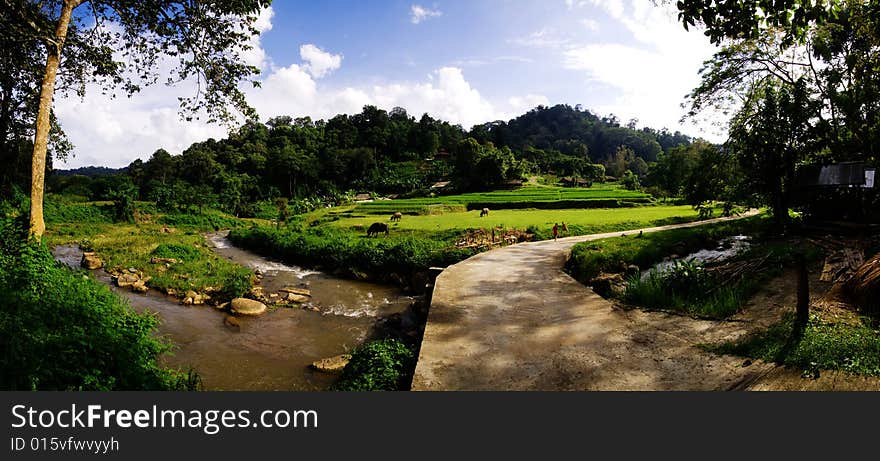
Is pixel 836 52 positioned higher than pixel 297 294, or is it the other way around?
pixel 836 52

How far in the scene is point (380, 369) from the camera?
6.68m

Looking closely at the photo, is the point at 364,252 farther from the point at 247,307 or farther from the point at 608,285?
the point at 608,285

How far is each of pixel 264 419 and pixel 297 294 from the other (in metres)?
11.3

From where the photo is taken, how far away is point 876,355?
14.6ft

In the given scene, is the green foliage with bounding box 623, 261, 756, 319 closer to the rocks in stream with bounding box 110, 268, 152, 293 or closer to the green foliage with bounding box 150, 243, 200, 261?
the rocks in stream with bounding box 110, 268, 152, 293

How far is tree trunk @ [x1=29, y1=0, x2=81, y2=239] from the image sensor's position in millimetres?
7441

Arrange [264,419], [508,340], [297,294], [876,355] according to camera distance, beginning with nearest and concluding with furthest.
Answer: [264,419] → [876,355] → [508,340] → [297,294]

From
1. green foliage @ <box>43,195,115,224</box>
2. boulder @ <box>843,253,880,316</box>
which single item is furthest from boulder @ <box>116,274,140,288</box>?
green foliage @ <box>43,195,115,224</box>

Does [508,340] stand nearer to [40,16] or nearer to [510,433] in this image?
[510,433]

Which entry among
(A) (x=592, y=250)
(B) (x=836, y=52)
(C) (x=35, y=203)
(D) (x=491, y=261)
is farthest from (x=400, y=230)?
(B) (x=836, y=52)

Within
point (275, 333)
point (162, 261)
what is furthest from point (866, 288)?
point (162, 261)

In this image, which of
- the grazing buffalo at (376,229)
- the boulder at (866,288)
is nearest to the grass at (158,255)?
the grazing buffalo at (376,229)

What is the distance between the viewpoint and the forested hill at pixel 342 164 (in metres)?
57.7

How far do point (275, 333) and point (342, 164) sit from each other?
2822 inches
